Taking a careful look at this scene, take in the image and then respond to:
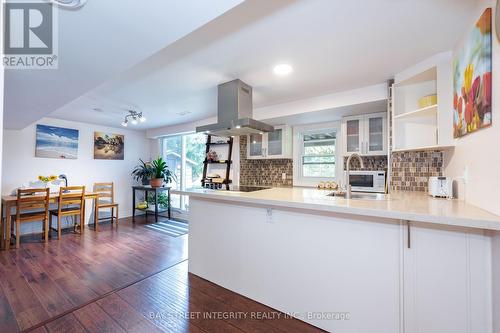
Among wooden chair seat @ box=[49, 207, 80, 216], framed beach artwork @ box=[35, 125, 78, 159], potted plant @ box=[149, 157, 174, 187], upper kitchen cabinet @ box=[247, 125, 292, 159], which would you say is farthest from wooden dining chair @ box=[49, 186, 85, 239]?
upper kitchen cabinet @ box=[247, 125, 292, 159]

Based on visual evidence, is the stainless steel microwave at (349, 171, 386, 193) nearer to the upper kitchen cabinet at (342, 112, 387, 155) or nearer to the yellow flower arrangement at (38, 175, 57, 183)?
the upper kitchen cabinet at (342, 112, 387, 155)

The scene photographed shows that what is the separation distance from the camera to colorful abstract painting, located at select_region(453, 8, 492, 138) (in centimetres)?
124

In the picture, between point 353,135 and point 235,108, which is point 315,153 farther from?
point 235,108

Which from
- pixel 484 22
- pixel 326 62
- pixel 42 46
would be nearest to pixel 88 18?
pixel 42 46

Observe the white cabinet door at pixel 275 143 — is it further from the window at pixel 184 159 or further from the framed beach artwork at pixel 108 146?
the framed beach artwork at pixel 108 146

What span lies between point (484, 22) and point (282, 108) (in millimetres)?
2092

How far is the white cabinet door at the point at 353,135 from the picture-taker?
2865 millimetres

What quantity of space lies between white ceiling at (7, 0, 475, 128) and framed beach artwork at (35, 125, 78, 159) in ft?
6.43

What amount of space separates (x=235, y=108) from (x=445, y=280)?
2149 mm

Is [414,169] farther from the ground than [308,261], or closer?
farther from the ground

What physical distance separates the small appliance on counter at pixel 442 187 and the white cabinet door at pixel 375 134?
0.86 m

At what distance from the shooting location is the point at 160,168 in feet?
16.3

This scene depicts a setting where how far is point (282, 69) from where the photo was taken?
213 cm

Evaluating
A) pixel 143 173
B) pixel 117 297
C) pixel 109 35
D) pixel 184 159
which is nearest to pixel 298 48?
pixel 109 35
